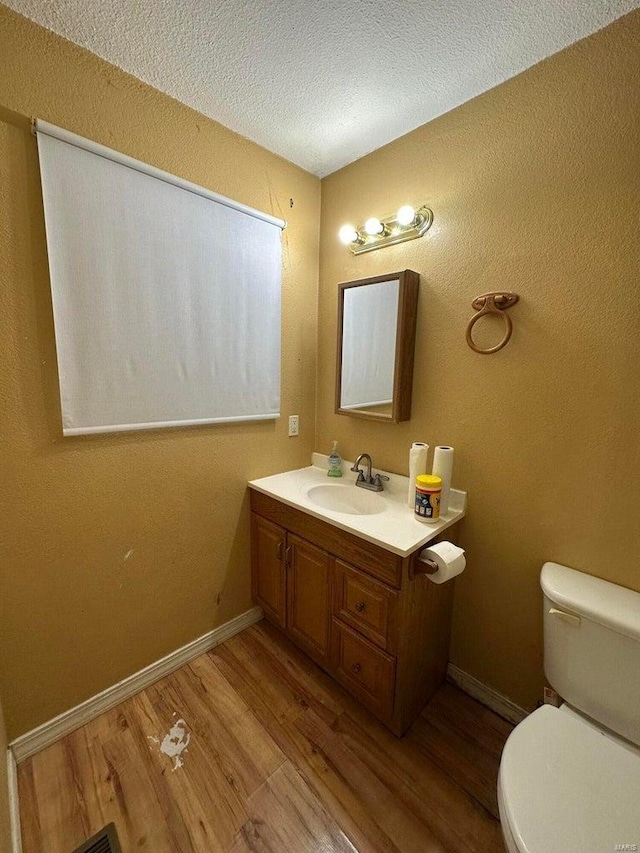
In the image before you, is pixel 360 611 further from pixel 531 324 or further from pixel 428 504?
pixel 531 324

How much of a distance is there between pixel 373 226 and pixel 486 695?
2.15 metres

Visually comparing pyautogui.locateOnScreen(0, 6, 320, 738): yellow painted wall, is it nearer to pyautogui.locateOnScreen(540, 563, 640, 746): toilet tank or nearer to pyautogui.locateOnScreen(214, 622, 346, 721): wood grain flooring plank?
pyautogui.locateOnScreen(214, 622, 346, 721): wood grain flooring plank

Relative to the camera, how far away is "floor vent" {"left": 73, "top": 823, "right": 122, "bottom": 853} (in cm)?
100

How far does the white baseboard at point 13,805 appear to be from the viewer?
987mm

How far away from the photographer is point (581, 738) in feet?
3.06

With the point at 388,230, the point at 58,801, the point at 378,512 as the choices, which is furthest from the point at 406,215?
the point at 58,801

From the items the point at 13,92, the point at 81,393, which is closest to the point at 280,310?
the point at 81,393

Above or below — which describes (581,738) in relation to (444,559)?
below

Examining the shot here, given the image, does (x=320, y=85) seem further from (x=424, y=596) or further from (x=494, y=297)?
(x=424, y=596)

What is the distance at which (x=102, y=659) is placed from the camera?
4.67 feet

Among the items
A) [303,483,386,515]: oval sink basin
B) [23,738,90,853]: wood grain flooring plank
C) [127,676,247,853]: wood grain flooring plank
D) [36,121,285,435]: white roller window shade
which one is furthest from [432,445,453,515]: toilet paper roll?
[23,738,90,853]: wood grain flooring plank

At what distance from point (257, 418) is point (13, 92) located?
1369 millimetres

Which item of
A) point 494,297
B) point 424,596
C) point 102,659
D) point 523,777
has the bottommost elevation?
point 102,659

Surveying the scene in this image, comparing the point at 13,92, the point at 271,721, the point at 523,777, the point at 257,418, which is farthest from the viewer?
the point at 257,418
